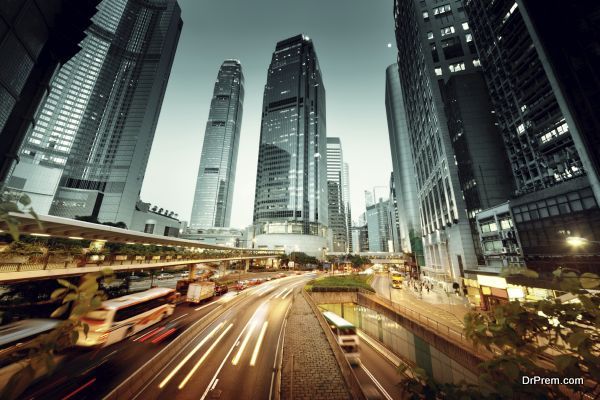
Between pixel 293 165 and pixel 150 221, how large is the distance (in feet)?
275

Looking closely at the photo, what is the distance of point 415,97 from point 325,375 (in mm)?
80066

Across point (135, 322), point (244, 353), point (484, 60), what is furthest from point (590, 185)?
point (135, 322)

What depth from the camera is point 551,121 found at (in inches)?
1351

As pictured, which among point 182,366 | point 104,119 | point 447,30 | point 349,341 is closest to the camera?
point 182,366

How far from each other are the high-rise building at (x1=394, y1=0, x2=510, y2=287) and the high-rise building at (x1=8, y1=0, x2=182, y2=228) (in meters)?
122

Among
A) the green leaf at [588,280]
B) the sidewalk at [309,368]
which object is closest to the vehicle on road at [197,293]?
the sidewalk at [309,368]

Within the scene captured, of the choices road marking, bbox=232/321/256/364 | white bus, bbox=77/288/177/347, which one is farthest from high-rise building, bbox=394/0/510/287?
white bus, bbox=77/288/177/347

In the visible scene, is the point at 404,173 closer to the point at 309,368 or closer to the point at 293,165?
the point at 293,165

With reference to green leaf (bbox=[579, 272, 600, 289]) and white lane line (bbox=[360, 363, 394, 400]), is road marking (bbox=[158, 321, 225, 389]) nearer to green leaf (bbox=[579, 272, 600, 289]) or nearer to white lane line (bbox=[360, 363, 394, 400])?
white lane line (bbox=[360, 363, 394, 400])

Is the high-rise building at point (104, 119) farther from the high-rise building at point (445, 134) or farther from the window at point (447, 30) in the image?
the window at point (447, 30)

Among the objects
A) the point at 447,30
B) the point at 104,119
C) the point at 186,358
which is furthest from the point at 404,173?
the point at 104,119

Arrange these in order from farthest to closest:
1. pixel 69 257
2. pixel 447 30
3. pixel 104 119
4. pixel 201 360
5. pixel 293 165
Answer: pixel 293 165, pixel 104 119, pixel 447 30, pixel 69 257, pixel 201 360

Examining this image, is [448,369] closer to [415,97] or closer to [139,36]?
[415,97]

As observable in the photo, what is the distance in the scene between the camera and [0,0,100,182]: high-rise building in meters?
13.4
